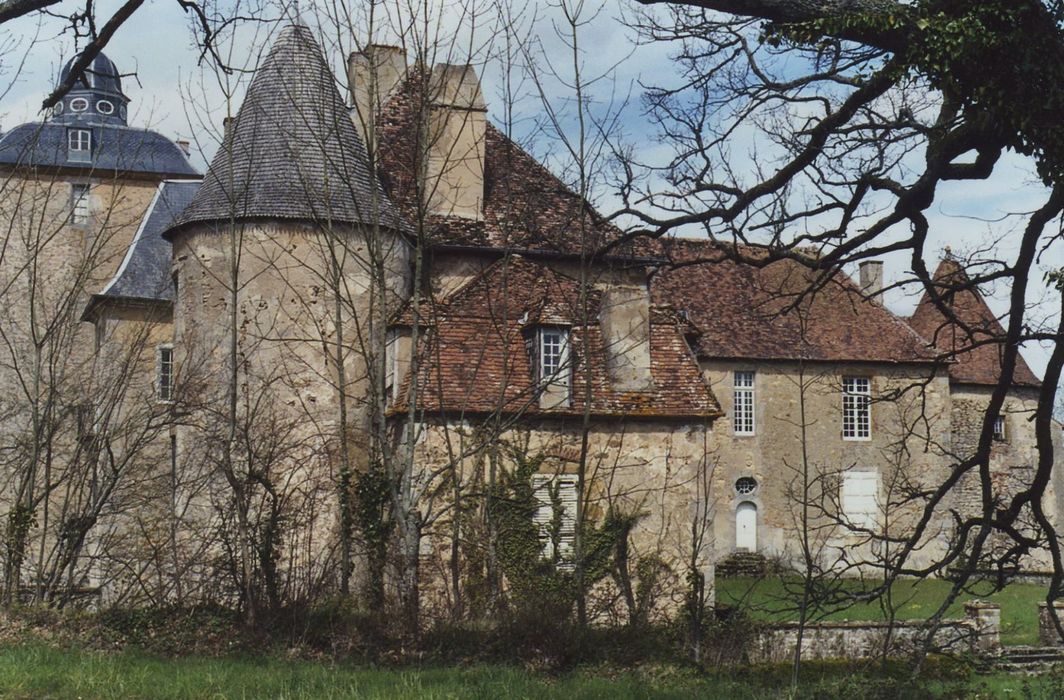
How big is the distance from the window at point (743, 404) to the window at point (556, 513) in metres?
15.3

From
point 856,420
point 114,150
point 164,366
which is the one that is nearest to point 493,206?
point 164,366

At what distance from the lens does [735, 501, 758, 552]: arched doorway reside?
3253cm

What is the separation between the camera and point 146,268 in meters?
27.8

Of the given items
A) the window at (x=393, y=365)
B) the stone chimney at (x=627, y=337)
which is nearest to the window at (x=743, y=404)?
the stone chimney at (x=627, y=337)

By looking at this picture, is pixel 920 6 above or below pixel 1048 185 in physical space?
above

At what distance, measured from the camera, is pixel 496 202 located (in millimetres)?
21500

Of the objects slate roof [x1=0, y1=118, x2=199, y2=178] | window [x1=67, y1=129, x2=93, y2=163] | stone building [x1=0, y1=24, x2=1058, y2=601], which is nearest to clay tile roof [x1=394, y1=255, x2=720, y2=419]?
stone building [x1=0, y1=24, x2=1058, y2=601]

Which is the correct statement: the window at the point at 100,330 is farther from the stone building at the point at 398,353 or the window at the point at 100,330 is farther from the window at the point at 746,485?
the window at the point at 746,485

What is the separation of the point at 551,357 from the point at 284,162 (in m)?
5.40

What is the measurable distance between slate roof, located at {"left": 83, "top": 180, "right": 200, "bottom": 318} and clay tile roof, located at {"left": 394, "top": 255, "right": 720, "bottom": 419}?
9854mm

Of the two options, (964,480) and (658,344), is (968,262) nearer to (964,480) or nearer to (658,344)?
(658,344)

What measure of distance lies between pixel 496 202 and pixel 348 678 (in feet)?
48.0

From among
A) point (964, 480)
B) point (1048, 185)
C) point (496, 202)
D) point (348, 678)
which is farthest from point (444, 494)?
point (964, 480)

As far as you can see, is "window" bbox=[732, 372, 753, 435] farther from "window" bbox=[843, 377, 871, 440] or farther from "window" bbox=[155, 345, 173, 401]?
A: "window" bbox=[155, 345, 173, 401]
